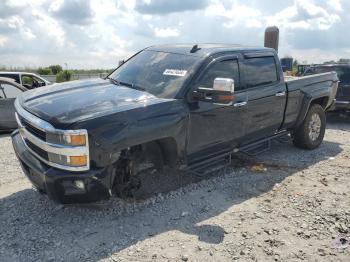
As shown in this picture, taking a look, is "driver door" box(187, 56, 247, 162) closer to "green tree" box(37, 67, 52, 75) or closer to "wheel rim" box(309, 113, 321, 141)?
"wheel rim" box(309, 113, 321, 141)

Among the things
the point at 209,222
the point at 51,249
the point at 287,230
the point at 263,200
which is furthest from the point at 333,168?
the point at 51,249

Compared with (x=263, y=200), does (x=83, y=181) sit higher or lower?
higher

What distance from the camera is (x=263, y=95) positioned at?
226 inches

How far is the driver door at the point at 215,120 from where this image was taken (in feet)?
15.5

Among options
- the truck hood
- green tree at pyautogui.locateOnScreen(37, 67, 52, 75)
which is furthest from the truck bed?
green tree at pyautogui.locateOnScreen(37, 67, 52, 75)

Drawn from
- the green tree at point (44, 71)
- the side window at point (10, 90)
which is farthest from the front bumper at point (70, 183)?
the green tree at point (44, 71)

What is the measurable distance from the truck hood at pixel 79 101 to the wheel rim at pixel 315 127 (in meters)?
3.81

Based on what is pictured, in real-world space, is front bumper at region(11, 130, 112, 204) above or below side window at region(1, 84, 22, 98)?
below

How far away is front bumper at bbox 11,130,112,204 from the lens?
3.75 metres

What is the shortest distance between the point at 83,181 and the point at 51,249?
27.8 inches

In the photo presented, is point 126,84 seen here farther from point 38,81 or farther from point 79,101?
point 38,81

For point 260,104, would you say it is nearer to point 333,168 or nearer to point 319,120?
point 333,168

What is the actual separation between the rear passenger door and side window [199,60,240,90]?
21 cm

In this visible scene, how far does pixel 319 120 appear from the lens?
7.26 m
